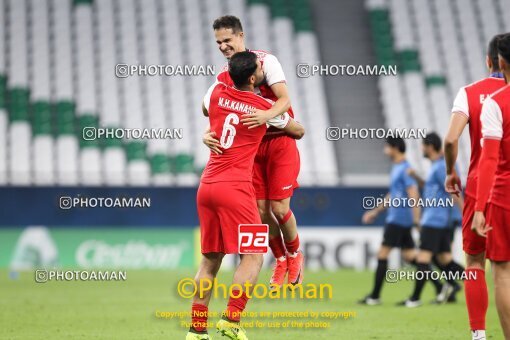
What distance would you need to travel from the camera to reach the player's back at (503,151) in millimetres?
5906

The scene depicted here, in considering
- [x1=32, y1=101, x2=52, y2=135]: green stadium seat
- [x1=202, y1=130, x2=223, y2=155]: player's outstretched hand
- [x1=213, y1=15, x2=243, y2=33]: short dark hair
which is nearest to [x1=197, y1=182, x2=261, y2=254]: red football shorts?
[x1=202, y1=130, x2=223, y2=155]: player's outstretched hand

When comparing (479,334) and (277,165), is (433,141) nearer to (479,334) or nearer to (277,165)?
(277,165)

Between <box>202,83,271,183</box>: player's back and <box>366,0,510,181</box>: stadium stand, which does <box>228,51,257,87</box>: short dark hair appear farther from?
<box>366,0,510,181</box>: stadium stand

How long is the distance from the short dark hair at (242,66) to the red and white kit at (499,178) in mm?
1754

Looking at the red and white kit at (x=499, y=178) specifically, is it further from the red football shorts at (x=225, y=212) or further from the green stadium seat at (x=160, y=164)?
the green stadium seat at (x=160, y=164)

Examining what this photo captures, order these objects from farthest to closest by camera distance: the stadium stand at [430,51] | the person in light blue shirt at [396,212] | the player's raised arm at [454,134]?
the stadium stand at [430,51] → the person in light blue shirt at [396,212] → the player's raised arm at [454,134]

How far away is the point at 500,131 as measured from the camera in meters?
5.89

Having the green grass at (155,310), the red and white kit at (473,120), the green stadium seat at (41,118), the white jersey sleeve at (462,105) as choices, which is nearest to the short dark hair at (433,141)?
the green grass at (155,310)

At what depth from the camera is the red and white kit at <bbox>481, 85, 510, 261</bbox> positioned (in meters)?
5.89

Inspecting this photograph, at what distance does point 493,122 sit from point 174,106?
15.4m

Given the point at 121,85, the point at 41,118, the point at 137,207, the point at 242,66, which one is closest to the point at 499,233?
the point at 242,66

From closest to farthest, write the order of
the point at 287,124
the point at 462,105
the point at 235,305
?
1. the point at 462,105
2. the point at 235,305
3. the point at 287,124

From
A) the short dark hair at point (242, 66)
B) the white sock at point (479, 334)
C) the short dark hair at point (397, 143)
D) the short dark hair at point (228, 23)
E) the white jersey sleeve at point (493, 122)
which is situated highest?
the short dark hair at point (228, 23)

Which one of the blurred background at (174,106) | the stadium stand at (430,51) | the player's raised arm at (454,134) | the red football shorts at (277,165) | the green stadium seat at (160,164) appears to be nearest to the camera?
the player's raised arm at (454,134)
